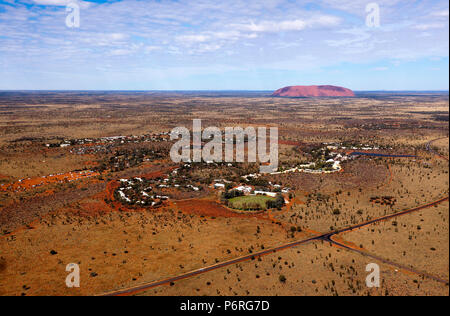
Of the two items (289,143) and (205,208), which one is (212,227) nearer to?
(205,208)

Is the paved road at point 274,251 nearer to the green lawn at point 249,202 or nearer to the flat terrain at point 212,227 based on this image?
the flat terrain at point 212,227

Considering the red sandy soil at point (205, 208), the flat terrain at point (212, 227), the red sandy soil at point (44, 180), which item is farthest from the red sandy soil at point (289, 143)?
the red sandy soil at point (44, 180)

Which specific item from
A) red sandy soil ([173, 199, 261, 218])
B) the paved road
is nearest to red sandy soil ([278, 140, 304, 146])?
the paved road

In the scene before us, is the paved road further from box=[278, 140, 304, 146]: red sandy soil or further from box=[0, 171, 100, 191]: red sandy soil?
box=[278, 140, 304, 146]: red sandy soil

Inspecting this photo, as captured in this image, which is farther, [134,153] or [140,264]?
[134,153]

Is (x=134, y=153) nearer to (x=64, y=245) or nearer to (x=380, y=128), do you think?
(x=64, y=245)
